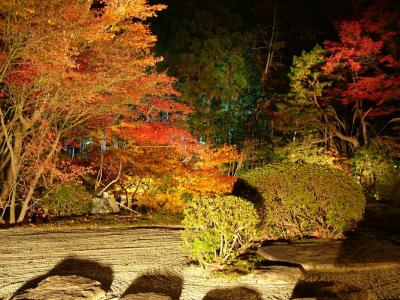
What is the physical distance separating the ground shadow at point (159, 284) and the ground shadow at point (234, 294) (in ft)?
1.11

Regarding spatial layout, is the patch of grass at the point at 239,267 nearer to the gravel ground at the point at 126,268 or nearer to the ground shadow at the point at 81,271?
the gravel ground at the point at 126,268

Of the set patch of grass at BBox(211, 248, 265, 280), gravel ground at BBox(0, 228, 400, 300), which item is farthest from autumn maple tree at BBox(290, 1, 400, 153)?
patch of grass at BBox(211, 248, 265, 280)

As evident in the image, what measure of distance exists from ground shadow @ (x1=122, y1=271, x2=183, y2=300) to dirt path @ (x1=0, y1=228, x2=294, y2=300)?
1cm

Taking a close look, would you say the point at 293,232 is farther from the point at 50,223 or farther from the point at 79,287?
the point at 50,223

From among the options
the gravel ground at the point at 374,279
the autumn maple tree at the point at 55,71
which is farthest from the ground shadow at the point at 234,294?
the autumn maple tree at the point at 55,71

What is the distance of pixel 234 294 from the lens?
399 cm

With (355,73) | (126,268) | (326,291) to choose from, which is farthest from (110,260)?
(355,73)

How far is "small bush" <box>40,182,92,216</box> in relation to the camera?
387 inches

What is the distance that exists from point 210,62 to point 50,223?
10.3m

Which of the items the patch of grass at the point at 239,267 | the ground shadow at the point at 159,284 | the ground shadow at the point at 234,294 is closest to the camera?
the ground shadow at the point at 234,294

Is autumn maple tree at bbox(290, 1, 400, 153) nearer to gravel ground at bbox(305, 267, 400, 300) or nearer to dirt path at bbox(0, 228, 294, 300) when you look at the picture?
dirt path at bbox(0, 228, 294, 300)

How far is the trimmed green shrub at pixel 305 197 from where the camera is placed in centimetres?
628

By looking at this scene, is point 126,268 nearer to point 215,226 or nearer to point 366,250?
point 215,226

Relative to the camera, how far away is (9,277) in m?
4.47
